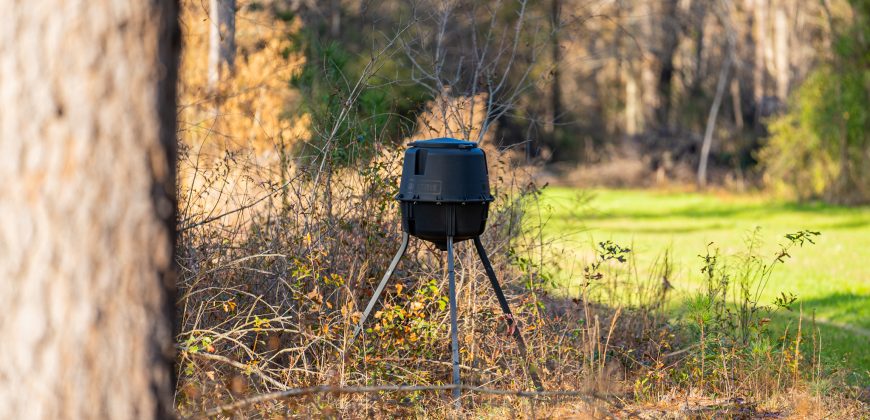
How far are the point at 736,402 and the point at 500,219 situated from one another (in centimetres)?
248

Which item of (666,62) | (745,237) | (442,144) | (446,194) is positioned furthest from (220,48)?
(666,62)

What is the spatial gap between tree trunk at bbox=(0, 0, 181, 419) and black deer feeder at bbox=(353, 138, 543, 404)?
2.33m

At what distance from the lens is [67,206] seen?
8.80 feet

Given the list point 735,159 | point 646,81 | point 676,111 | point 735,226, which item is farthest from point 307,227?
point 646,81

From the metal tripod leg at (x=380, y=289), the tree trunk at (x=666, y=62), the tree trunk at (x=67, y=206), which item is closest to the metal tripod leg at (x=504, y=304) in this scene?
the metal tripod leg at (x=380, y=289)

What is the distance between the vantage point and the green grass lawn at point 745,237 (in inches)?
341

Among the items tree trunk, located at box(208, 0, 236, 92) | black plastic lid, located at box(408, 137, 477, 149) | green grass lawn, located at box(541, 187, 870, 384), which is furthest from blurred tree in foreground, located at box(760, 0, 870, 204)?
black plastic lid, located at box(408, 137, 477, 149)

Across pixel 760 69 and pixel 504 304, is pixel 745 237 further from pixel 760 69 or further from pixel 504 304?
pixel 760 69

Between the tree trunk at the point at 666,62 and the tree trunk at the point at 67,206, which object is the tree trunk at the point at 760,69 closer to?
the tree trunk at the point at 666,62

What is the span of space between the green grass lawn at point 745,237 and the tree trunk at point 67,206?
4.32 m

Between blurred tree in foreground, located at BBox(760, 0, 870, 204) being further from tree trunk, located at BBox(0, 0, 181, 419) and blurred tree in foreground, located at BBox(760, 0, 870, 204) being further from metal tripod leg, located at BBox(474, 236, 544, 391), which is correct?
tree trunk, located at BBox(0, 0, 181, 419)

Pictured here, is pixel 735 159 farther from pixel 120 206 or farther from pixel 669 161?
pixel 120 206

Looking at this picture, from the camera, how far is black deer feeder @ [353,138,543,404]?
4.94 metres

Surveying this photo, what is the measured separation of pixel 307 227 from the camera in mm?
6039
